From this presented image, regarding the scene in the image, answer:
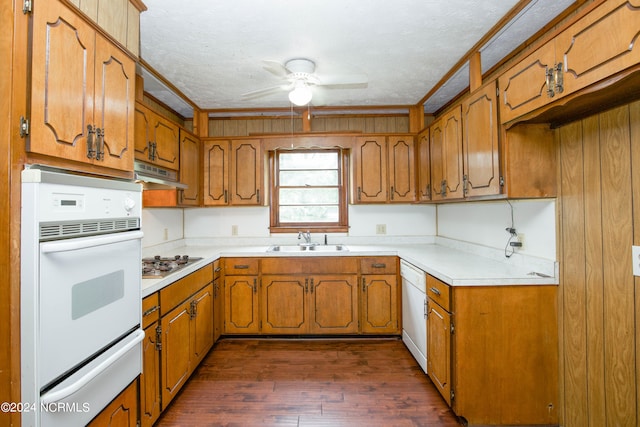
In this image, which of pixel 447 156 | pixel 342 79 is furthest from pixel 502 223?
pixel 342 79

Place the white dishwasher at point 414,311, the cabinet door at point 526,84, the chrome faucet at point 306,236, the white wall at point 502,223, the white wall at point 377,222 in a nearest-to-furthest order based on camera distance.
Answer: the cabinet door at point 526,84, the white wall at point 502,223, the white dishwasher at point 414,311, the white wall at point 377,222, the chrome faucet at point 306,236

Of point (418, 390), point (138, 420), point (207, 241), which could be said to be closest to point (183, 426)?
point (138, 420)

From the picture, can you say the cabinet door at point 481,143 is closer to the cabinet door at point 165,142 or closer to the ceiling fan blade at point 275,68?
the ceiling fan blade at point 275,68

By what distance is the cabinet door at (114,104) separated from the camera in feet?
4.25

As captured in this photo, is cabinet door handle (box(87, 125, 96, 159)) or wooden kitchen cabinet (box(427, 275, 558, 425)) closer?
cabinet door handle (box(87, 125, 96, 159))

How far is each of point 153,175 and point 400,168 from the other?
235 cm

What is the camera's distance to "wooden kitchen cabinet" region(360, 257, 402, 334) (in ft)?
9.79

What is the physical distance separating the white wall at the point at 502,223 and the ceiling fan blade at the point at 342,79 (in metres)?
1.48

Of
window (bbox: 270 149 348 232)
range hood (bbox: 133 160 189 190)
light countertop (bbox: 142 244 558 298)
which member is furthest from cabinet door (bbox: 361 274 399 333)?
range hood (bbox: 133 160 189 190)

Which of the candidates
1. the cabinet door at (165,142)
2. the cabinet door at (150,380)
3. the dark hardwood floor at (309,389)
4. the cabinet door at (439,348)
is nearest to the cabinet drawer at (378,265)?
the dark hardwood floor at (309,389)

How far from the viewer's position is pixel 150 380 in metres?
1.70

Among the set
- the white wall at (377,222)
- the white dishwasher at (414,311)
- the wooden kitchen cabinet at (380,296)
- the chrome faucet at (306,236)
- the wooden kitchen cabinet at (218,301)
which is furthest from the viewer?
the chrome faucet at (306,236)

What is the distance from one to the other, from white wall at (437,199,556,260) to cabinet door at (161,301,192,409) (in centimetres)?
238

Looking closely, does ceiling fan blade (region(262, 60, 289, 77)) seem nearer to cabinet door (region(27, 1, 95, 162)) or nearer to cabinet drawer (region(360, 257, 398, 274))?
cabinet door (region(27, 1, 95, 162))
